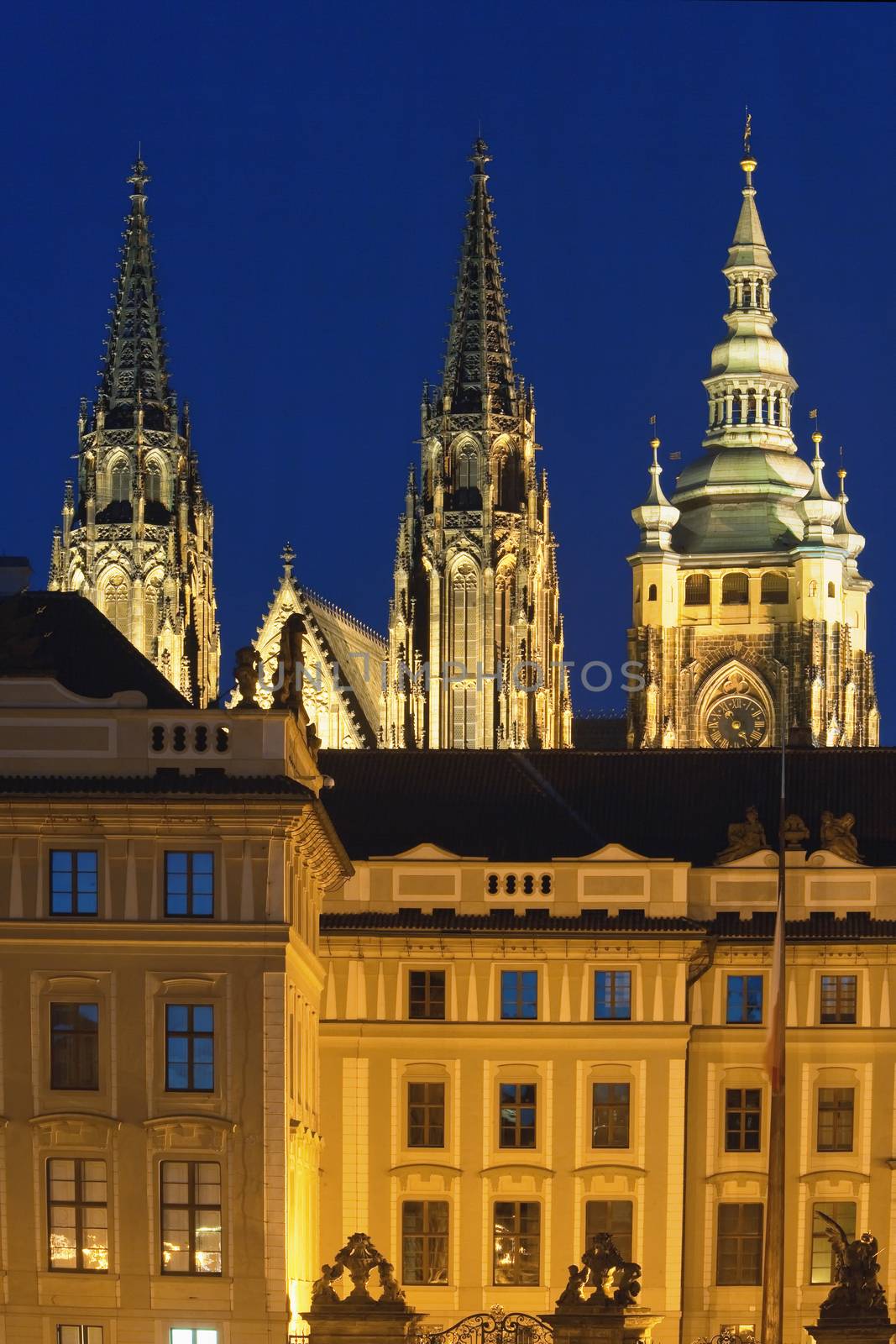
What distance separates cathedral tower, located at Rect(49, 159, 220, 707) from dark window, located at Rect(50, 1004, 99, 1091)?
84537 millimetres

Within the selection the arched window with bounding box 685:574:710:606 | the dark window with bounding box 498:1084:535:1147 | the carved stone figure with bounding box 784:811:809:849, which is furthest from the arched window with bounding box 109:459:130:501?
the dark window with bounding box 498:1084:535:1147

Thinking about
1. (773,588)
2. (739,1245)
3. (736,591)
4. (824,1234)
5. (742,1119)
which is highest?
(773,588)

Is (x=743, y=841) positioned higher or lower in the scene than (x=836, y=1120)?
higher

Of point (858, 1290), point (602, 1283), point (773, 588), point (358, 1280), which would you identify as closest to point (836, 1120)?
point (858, 1290)

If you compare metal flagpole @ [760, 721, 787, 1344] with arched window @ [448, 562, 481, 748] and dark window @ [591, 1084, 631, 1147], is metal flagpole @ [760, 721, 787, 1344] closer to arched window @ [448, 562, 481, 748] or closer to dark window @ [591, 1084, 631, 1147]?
dark window @ [591, 1084, 631, 1147]

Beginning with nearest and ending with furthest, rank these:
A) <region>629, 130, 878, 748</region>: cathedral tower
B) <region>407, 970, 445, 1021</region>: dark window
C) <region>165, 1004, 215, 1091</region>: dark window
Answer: <region>165, 1004, 215, 1091</region>: dark window < <region>407, 970, 445, 1021</region>: dark window < <region>629, 130, 878, 748</region>: cathedral tower

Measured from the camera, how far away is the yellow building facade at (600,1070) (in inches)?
3374

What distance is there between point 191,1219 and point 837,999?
64.7 feet

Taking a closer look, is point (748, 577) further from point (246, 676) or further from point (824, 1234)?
point (246, 676)

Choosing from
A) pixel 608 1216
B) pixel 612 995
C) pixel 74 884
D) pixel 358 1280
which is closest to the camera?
pixel 358 1280

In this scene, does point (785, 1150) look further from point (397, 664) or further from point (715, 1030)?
point (397, 664)

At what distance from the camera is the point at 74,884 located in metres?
74.7

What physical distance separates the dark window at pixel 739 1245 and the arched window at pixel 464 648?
7033 cm

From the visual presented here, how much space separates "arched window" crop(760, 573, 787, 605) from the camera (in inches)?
7318
